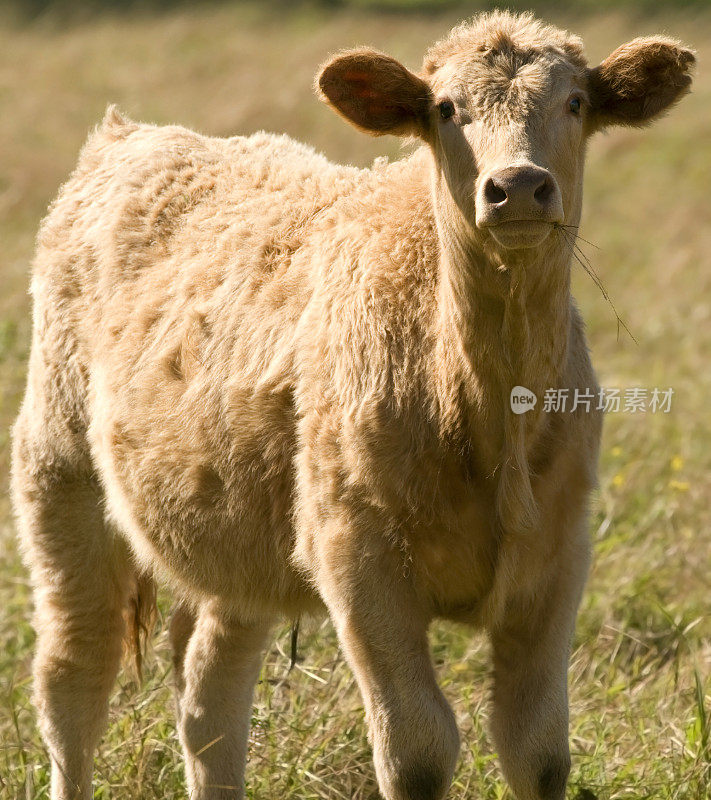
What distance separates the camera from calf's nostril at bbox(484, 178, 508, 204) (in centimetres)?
322

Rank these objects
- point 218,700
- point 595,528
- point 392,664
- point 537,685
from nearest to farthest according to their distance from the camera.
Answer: point 392,664, point 537,685, point 218,700, point 595,528

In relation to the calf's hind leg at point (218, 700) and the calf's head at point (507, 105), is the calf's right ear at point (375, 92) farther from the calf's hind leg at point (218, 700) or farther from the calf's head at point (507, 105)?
the calf's hind leg at point (218, 700)

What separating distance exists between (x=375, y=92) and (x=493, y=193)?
2.50 ft

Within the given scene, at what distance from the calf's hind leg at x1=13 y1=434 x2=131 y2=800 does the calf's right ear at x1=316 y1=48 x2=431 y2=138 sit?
1787mm

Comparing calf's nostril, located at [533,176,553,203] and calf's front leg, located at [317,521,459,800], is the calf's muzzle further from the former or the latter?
calf's front leg, located at [317,521,459,800]

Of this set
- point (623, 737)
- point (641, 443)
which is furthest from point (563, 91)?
point (641, 443)

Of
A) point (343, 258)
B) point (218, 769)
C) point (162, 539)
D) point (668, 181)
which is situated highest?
point (668, 181)

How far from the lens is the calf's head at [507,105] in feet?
10.6

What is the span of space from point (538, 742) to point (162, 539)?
1.45 metres

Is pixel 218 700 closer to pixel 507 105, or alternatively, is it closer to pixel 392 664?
pixel 392 664

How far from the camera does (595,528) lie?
6.58 meters

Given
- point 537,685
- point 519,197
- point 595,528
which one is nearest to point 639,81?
point 519,197

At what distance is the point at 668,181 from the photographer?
1566cm

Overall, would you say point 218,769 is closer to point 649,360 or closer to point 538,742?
point 538,742
